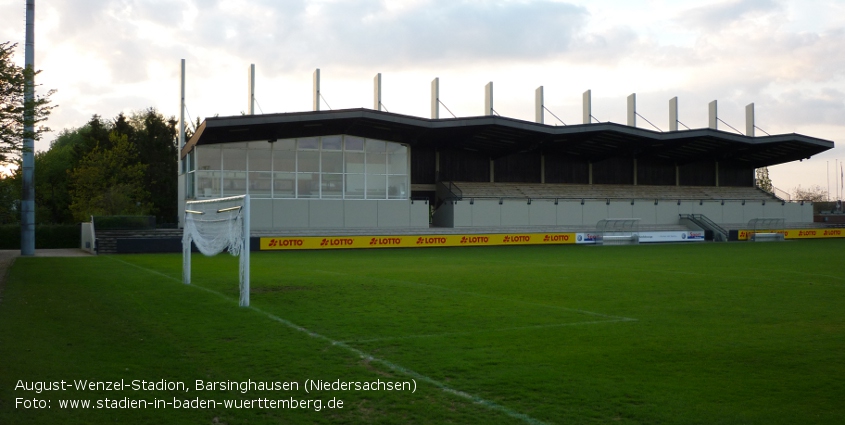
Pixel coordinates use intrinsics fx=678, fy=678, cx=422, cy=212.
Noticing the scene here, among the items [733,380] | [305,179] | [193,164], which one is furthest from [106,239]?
[733,380]

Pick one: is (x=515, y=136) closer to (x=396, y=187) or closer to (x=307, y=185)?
(x=396, y=187)

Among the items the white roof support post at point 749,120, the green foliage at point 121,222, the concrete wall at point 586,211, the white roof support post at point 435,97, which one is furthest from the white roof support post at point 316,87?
the white roof support post at point 749,120

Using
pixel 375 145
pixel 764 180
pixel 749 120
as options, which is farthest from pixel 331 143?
pixel 764 180

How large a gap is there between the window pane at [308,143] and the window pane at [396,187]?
564 centimetres

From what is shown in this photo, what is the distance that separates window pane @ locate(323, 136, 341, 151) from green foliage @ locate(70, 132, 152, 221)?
22056 millimetres

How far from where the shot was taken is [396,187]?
4778 centimetres

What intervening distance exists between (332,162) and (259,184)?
5.12 meters

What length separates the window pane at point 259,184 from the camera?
4466cm

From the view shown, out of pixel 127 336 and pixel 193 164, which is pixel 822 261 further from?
pixel 193 164

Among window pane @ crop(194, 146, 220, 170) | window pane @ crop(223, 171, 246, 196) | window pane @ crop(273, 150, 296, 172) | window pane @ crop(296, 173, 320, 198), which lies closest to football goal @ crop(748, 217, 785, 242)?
window pane @ crop(296, 173, 320, 198)

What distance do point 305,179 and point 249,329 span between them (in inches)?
1355

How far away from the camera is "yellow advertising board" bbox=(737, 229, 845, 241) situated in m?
53.3

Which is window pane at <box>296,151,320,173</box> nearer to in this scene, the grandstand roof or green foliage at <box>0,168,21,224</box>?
the grandstand roof

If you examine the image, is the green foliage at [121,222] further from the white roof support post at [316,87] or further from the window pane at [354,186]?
the white roof support post at [316,87]
